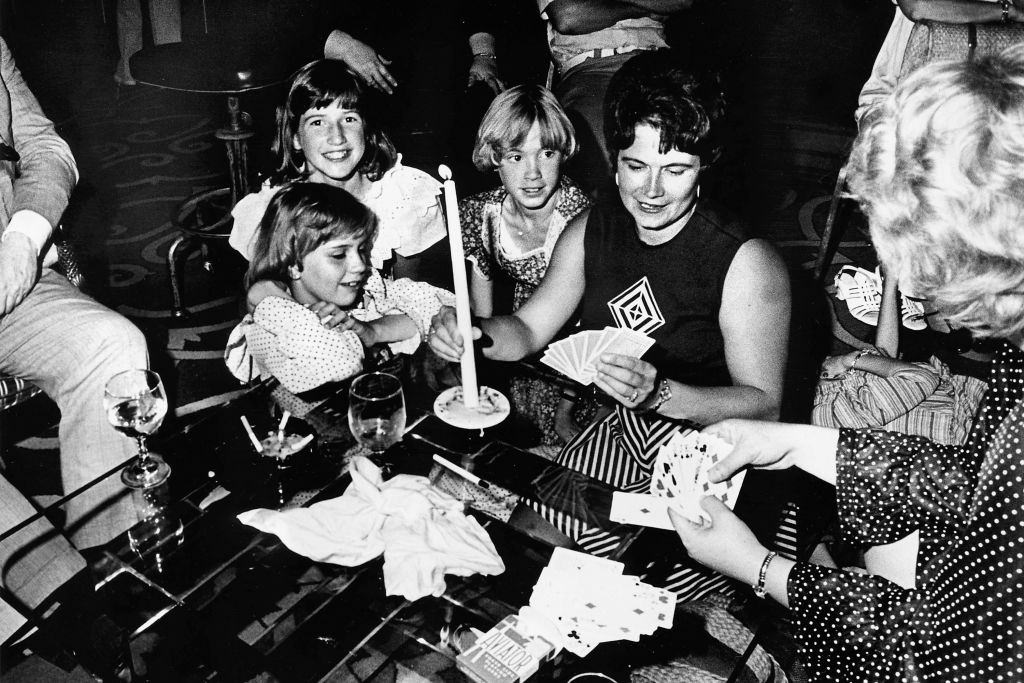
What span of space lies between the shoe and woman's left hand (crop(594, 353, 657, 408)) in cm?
216

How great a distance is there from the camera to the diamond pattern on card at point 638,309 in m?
2.07

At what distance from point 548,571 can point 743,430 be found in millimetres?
509

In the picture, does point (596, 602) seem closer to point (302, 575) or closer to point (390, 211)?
point (302, 575)

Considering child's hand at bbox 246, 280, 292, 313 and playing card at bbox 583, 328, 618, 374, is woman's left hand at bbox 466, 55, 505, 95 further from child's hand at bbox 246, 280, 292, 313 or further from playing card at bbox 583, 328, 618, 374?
playing card at bbox 583, 328, 618, 374

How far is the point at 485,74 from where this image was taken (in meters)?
3.07

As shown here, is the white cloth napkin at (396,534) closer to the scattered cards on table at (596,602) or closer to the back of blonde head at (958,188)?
the scattered cards on table at (596,602)

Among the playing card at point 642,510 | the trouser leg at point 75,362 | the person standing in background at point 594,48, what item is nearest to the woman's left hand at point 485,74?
the person standing in background at point 594,48

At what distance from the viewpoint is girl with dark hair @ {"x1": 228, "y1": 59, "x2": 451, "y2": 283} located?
2355mm

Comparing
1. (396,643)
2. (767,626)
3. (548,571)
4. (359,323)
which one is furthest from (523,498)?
(359,323)

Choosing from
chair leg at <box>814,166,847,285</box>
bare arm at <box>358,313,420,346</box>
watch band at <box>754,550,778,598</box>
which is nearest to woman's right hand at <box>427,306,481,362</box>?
bare arm at <box>358,313,420,346</box>

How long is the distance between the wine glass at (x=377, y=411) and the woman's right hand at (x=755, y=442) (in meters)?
0.68

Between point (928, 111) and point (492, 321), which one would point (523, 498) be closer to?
point (492, 321)

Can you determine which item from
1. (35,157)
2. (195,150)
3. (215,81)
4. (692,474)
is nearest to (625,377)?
(692,474)

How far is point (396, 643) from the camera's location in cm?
128
